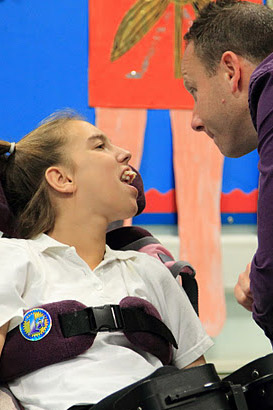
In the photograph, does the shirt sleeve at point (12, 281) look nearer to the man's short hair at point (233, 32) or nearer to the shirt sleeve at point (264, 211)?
the shirt sleeve at point (264, 211)

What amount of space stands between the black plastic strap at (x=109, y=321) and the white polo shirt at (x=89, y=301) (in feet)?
0.15

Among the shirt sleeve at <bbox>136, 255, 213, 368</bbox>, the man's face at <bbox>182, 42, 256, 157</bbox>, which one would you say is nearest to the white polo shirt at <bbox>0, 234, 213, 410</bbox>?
the shirt sleeve at <bbox>136, 255, 213, 368</bbox>

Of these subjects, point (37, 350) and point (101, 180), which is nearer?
point (37, 350)

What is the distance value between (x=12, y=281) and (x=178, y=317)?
434 mm

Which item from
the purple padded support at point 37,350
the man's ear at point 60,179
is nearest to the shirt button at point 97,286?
the purple padded support at point 37,350

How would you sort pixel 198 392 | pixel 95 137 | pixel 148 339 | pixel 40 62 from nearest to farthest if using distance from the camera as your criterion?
pixel 198 392, pixel 148 339, pixel 95 137, pixel 40 62

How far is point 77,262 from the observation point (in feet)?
5.10

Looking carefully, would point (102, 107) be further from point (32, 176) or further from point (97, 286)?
point (97, 286)

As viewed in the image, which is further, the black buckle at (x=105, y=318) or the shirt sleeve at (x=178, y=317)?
the shirt sleeve at (x=178, y=317)

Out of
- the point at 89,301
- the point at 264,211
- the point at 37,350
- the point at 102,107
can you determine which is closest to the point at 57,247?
the point at 89,301

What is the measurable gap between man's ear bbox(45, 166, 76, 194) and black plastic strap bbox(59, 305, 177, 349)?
1.20 feet

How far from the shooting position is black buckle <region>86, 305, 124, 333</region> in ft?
4.62

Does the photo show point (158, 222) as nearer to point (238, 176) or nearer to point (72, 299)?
point (238, 176)

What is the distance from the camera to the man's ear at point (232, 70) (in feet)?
5.68
